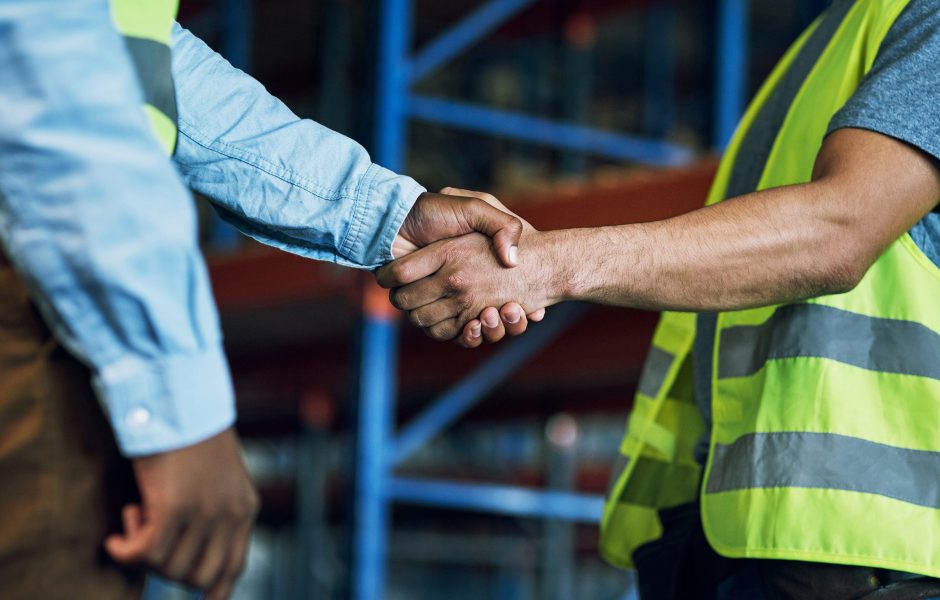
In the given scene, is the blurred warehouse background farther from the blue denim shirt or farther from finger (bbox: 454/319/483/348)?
the blue denim shirt

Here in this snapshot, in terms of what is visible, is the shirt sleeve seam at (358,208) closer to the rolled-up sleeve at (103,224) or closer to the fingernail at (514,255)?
the fingernail at (514,255)

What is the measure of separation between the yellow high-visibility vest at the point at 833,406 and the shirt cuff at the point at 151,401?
3.26 ft

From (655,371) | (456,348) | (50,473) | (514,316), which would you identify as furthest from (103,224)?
(456,348)

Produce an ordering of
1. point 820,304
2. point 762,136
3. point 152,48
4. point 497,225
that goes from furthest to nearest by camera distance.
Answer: point 762,136 → point 497,225 → point 820,304 → point 152,48

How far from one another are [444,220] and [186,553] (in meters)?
1.04

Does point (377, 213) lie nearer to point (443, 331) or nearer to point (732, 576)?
point (443, 331)

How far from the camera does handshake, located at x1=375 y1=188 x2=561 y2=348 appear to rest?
220cm

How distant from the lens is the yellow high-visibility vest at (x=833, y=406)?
189cm

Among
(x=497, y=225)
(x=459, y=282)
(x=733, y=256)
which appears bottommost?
(x=459, y=282)

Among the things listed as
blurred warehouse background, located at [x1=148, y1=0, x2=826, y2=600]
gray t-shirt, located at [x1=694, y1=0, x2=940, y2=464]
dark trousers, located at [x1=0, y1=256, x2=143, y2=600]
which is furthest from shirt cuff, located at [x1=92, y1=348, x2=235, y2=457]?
blurred warehouse background, located at [x1=148, y1=0, x2=826, y2=600]

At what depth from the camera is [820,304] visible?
2035 millimetres

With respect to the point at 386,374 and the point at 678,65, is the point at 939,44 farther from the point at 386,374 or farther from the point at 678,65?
the point at 678,65

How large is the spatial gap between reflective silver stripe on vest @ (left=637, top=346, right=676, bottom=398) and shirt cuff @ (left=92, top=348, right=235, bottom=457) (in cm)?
126

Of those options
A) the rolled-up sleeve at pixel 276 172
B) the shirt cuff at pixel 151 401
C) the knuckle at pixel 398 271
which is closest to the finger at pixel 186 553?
the shirt cuff at pixel 151 401
